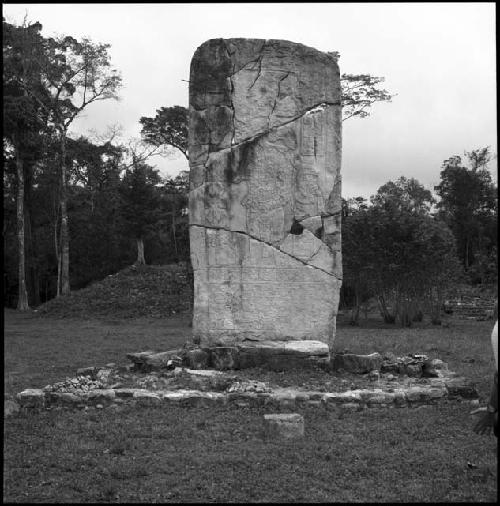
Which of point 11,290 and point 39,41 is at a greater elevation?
point 39,41

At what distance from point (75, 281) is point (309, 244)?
93.1ft

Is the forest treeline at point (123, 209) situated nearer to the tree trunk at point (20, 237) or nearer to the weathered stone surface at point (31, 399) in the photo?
the tree trunk at point (20, 237)

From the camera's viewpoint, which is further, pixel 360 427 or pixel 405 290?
pixel 405 290

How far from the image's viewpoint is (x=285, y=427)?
7309 mm

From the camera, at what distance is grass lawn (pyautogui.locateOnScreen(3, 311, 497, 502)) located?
555 centimetres

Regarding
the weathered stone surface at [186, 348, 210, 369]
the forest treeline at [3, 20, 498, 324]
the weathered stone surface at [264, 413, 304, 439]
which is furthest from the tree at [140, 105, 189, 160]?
the weathered stone surface at [264, 413, 304, 439]

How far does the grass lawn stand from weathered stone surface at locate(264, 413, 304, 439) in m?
0.14

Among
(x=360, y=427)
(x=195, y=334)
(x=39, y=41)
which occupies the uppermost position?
(x=39, y=41)

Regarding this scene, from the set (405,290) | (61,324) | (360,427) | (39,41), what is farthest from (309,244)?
(39,41)

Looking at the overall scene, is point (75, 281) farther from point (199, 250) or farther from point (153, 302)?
Result: point (199, 250)

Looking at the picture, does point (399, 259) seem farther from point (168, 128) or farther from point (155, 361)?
point (168, 128)

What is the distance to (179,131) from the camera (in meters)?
34.2

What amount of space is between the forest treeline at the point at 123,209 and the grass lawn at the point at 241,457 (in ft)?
40.1

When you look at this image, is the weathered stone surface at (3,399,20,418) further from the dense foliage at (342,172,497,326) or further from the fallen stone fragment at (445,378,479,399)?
the dense foliage at (342,172,497,326)
